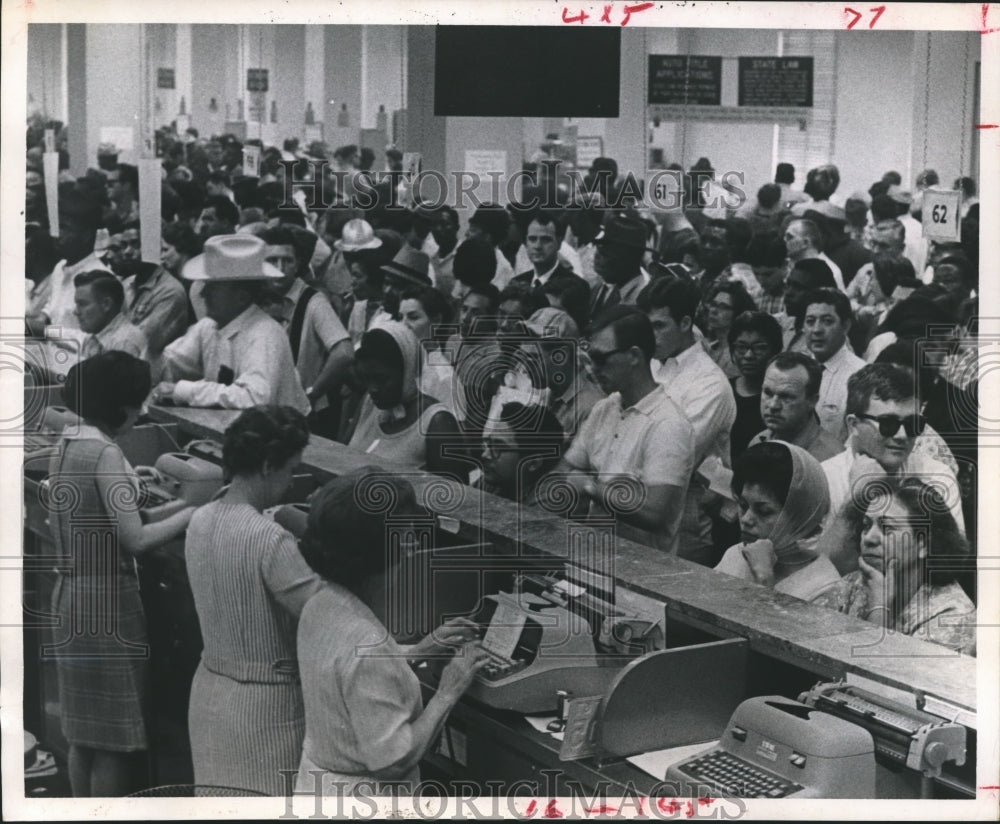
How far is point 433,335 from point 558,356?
35 centimetres

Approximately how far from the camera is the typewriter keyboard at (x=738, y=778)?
123 inches

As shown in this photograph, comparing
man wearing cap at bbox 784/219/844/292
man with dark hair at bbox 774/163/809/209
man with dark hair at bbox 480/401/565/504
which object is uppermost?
man with dark hair at bbox 774/163/809/209

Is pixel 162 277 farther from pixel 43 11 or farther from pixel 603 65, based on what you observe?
pixel 603 65

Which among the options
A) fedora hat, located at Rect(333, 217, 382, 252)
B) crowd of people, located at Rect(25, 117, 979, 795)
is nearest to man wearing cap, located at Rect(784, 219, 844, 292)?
crowd of people, located at Rect(25, 117, 979, 795)

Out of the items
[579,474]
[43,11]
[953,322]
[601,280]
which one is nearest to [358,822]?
[579,474]

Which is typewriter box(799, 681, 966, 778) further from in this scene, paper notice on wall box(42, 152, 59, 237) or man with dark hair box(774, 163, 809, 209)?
paper notice on wall box(42, 152, 59, 237)

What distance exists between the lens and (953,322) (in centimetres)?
377

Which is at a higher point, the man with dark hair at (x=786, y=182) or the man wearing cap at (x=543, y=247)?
the man with dark hair at (x=786, y=182)

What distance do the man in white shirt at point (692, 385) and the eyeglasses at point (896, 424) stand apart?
370 mm

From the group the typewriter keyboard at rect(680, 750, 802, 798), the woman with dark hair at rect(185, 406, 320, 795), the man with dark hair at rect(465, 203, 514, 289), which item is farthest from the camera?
the man with dark hair at rect(465, 203, 514, 289)

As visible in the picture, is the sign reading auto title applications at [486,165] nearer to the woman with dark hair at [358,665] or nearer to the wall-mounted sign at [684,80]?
the wall-mounted sign at [684,80]

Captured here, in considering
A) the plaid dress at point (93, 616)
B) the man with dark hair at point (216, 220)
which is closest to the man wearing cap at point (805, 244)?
the man with dark hair at point (216, 220)

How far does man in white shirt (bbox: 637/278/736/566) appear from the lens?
3867 millimetres

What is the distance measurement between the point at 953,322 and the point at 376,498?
5.21ft
